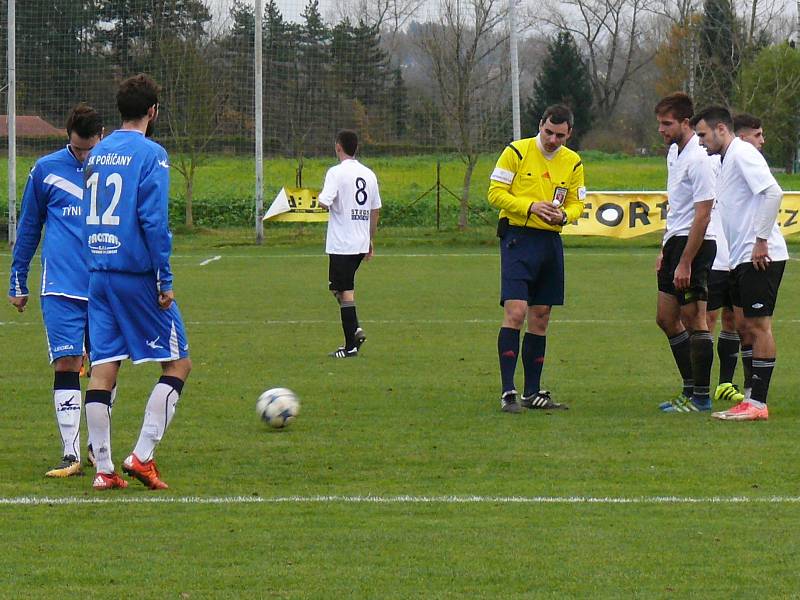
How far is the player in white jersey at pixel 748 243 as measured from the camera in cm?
822

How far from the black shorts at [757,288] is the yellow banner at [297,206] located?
64.2 ft

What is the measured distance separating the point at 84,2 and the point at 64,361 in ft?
77.4

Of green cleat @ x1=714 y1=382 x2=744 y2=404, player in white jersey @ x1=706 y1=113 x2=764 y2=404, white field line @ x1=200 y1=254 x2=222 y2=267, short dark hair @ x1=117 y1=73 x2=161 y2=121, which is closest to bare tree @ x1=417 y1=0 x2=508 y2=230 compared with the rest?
white field line @ x1=200 y1=254 x2=222 y2=267

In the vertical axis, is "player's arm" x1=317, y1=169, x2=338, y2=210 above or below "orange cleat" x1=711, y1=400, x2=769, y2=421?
above

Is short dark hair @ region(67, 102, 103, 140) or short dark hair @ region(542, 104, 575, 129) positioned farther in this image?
short dark hair @ region(542, 104, 575, 129)

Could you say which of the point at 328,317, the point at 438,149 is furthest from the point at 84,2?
the point at 328,317

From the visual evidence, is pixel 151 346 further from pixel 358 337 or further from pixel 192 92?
pixel 192 92

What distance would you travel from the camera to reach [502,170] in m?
8.71

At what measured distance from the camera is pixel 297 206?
27.6m

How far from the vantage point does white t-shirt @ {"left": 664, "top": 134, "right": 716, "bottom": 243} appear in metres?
8.57

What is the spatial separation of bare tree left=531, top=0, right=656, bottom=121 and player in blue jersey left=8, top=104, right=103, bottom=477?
43.5 meters

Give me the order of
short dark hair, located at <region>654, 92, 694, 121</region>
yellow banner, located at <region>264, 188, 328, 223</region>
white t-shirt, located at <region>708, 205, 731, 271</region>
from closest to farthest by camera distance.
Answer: short dark hair, located at <region>654, 92, 694, 121</region> → white t-shirt, located at <region>708, 205, 731, 271</region> → yellow banner, located at <region>264, 188, 328, 223</region>

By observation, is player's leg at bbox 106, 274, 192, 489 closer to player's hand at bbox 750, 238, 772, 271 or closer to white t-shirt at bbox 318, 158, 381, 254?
player's hand at bbox 750, 238, 772, 271

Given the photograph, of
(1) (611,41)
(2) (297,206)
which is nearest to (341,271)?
(2) (297,206)
